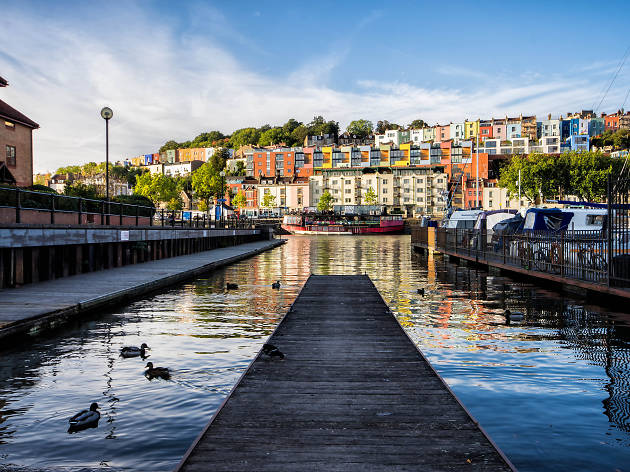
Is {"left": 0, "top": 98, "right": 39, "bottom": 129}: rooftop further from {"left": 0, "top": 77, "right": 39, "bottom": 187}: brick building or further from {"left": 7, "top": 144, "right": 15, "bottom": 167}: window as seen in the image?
{"left": 7, "top": 144, "right": 15, "bottom": 167}: window

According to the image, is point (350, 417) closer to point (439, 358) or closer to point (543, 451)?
point (543, 451)

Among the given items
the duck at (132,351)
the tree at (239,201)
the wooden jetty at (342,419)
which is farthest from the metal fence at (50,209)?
the tree at (239,201)

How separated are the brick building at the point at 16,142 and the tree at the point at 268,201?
4629 inches

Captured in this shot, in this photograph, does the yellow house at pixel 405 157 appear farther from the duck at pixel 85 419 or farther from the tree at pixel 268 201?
the duck at pixel 85 419

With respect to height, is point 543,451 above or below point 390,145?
below

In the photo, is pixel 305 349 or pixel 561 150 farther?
pixel 561 150

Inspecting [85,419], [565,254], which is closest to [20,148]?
[565,254]

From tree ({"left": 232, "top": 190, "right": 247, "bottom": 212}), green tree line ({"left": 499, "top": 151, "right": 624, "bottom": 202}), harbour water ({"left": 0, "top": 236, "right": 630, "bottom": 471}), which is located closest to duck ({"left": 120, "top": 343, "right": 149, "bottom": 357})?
harbour water ({"left": 0, "top": 236, "right": 630, "bottom": 471})

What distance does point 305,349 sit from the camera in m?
10.4

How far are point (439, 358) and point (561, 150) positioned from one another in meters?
188

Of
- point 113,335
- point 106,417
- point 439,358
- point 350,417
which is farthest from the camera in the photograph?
point 113,335

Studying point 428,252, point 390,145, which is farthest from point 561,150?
point 428,252

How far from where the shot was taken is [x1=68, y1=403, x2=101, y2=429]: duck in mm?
7180

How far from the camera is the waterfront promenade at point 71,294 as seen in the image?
12641 millimetres
